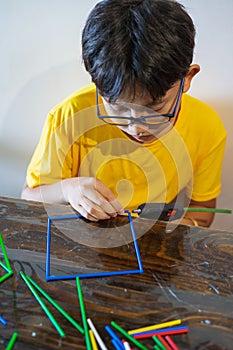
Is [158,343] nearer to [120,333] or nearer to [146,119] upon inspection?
[120,333]

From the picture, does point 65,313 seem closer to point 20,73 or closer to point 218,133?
point 218,133

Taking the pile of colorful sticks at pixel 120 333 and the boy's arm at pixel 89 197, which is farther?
the boy's arm at pixel 89 197

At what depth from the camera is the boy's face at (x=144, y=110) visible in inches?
25.2

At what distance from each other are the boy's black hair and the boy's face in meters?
0.03

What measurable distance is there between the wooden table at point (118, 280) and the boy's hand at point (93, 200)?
0.06ft

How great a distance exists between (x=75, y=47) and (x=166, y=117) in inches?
15.0

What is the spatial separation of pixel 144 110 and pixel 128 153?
0.22 m

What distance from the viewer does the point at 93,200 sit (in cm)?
69

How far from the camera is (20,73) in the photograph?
1.03 metres

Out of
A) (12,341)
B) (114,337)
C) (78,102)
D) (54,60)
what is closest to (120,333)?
(114,337)

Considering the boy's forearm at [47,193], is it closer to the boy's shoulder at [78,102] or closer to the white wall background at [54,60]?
the boy's shoulder at [78,102]

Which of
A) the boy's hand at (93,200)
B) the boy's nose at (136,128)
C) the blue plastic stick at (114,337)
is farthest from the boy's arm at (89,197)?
the blue plastic stick at (114,337)

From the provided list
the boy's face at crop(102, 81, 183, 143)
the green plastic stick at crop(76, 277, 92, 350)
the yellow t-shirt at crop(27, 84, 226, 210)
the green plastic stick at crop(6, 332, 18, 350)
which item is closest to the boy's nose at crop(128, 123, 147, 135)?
the boy's face at crop(102, 81, 183, 143)

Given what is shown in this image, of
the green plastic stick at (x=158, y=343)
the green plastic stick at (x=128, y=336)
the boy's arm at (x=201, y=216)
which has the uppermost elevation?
the green plastic stick at (x=128, y=336)
